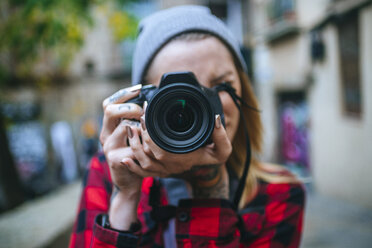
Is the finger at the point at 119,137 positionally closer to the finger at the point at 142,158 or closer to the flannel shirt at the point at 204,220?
the finger at the point at 142,158

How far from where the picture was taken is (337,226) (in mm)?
3791

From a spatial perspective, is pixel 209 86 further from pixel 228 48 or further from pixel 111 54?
pixel 111 54

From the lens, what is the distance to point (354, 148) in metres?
4.43

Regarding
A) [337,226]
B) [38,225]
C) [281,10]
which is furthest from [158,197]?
[281,10]

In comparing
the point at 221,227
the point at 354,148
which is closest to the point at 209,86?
Result: the point at 221,227

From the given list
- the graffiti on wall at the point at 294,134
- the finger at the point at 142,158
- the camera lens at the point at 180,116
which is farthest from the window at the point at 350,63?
the finger at the point at 142,158

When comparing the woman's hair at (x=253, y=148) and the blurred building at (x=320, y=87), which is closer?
the woman's hair at (x=253, y=148)

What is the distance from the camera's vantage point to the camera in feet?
3.07

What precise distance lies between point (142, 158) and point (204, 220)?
0.29m

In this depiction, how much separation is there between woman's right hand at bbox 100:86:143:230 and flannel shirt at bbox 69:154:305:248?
0.06 meters

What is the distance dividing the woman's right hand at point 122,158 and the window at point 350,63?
4151 mm

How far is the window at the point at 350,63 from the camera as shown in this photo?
14.1 feet

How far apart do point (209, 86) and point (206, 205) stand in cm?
41

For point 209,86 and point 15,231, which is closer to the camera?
point 209,86
